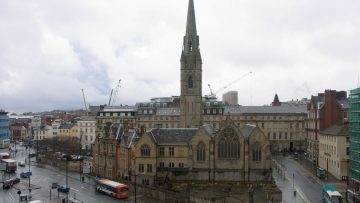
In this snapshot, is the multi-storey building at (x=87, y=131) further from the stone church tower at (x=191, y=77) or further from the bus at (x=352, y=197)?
the bus at (x=352, y=197)

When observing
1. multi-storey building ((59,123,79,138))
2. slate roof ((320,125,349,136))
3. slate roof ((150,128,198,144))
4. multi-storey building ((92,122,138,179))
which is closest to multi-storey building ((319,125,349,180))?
slate roof ((320,125,349,136))

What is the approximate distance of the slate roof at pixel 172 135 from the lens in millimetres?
81312

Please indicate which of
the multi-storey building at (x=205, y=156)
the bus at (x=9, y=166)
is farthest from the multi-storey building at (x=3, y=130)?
the multi-storey building at (x=205, y=156)

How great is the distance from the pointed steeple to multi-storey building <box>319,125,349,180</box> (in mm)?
38134

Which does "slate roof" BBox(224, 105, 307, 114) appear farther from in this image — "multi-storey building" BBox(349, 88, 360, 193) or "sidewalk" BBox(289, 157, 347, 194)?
"multi-storey building" BBox(349, 88, 360, 193)

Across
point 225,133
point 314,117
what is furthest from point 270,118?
point 225,133

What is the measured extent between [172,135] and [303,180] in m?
26.8

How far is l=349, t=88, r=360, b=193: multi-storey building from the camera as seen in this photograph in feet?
235

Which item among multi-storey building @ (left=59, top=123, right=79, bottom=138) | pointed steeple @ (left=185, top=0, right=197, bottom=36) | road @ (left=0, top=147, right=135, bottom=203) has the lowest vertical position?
road @ (left=0, top=147, right=135, bottom=203)

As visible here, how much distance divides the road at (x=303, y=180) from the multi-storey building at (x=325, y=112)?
680cm

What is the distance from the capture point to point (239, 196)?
224ft

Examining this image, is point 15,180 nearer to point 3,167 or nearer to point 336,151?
point 3,167

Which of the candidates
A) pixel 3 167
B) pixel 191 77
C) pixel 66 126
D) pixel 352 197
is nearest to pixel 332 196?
pixel 352 197

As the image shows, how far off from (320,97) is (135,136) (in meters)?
51.5
